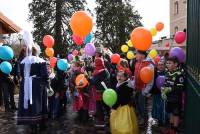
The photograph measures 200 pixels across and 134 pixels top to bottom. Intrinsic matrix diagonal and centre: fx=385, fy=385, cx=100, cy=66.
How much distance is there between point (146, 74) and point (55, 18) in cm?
3055

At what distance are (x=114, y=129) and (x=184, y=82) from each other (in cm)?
153

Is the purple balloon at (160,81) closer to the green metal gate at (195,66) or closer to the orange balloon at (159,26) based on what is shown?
the green metal gate at (195,66)

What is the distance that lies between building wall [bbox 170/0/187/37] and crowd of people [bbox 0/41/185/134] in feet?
124

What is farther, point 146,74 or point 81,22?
point 81,22

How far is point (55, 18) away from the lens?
3650 centimetres

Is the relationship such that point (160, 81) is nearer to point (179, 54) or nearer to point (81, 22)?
point (179, 54)

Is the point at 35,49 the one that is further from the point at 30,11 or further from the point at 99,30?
the point at 99,30

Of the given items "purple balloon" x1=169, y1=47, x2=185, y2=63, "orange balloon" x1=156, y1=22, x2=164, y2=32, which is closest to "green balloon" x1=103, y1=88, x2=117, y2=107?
"purple balloon" x1=169, y1=47, x2=185, y2=63

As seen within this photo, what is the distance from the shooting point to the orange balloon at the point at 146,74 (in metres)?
6.73

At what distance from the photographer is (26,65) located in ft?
23.8

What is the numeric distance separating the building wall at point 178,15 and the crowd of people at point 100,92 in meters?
37.8

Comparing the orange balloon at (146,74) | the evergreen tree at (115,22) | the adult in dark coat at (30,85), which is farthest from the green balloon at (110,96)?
the evergreen tree at (115,22)

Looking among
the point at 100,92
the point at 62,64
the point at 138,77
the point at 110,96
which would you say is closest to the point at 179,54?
the point at 138,77

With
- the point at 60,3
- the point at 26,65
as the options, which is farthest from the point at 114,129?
the point at 60,3
